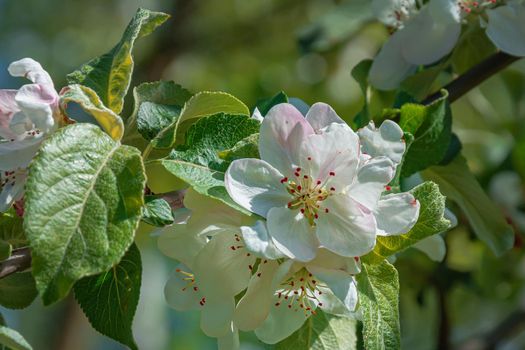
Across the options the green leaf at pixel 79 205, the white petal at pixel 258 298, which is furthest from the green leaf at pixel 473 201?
the green leaf at pixel 79 205

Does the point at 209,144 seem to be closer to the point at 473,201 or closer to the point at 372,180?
the point at 372,180

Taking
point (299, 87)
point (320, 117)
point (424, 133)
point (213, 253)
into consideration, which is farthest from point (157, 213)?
point (299, 87)

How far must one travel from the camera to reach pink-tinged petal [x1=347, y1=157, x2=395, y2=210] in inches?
30.4

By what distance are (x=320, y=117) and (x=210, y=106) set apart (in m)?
0.13

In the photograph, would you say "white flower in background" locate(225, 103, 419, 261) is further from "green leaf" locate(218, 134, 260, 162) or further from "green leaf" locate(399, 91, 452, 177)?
"green leaf" locate(399, 91, 452, 177)

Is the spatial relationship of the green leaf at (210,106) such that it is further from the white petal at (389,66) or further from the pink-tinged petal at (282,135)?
the white petal at (389,66)

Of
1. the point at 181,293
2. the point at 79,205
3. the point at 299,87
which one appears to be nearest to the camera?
the point at 79,205

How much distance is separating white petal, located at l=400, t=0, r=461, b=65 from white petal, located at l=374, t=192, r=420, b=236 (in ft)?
1.21

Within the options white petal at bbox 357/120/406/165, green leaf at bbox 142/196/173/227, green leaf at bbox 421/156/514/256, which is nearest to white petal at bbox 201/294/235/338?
green leaf at bbox 142/196/173/227

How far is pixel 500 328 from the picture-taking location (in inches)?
70.1

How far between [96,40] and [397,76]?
302 centimetres

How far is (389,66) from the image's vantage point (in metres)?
1.14

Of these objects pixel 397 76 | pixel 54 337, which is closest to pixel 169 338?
pixel 54 337

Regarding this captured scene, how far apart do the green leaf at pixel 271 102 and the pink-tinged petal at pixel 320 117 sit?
9 centimetres
